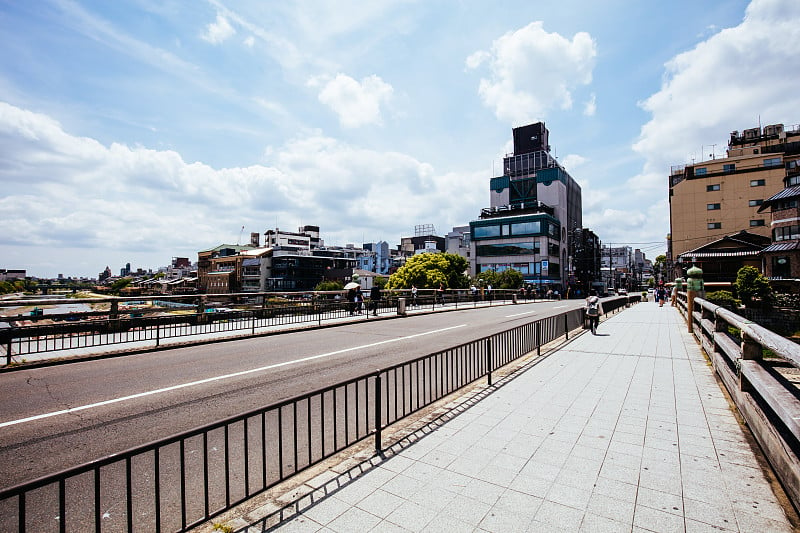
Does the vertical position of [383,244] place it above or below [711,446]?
above

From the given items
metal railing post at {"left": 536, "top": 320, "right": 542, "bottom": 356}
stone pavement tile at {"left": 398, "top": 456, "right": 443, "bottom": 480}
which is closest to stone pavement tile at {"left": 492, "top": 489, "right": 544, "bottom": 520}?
stone pavement tile at {"left": 398, "top": 456, "right": 443, "bottom": 480}

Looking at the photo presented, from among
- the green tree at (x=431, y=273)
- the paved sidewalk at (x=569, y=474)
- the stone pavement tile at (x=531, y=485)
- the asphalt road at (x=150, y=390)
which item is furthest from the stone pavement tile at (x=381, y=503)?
the green tree at (x=431, y=273)

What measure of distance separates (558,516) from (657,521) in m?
0.80

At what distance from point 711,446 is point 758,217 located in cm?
7219

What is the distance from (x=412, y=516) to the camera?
10.5ft

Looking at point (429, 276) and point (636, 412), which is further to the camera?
point (429, 276)

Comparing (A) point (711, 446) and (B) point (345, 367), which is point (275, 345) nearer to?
(B) point (345, 367)

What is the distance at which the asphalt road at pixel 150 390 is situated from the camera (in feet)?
15.3

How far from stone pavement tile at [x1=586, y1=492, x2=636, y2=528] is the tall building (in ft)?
247

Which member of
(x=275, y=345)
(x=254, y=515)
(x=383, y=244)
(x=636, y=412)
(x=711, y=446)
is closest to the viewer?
(x=254, y=515)

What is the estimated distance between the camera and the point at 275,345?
11578mm

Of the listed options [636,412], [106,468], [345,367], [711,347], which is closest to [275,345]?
[345,367]

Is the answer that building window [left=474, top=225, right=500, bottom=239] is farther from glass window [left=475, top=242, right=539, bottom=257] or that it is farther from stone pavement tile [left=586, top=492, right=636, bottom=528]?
stone pavement tile [left=586, top=492, right=636, bottom=528]

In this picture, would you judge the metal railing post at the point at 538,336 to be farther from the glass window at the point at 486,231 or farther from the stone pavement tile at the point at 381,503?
the glass window at the point at 486,231
